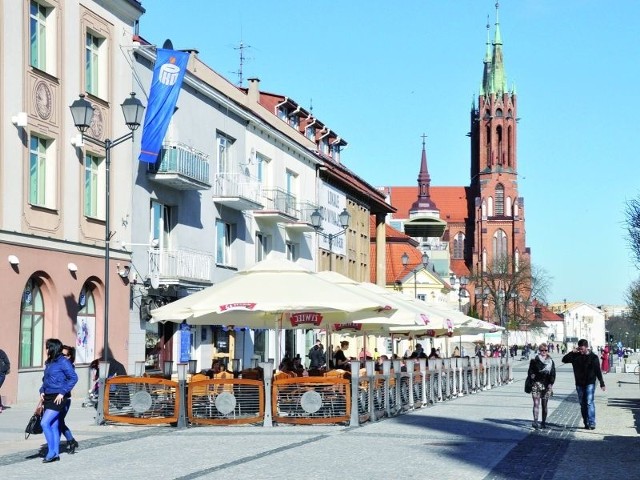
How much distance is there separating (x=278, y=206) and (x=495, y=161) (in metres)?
117

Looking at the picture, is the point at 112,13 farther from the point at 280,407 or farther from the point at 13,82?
the point at 280,407

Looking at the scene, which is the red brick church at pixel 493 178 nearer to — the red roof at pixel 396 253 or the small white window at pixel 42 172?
the red roof at pixel 396 253

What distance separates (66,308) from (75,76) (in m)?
5.58

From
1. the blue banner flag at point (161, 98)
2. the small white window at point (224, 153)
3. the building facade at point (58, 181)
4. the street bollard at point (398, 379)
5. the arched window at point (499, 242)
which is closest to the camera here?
the street bollard at point (398, 379)

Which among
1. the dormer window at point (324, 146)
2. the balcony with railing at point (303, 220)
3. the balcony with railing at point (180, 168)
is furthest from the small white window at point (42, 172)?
the dormer window at point (324, 146)

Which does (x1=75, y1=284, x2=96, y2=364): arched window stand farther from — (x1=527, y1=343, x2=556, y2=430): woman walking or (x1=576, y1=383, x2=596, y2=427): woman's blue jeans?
(x1=576, y1=383, x2=596, y2=427): woman's blue jeans

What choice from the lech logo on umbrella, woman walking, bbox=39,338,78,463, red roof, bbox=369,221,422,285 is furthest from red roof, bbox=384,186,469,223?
woman walking, bbox=39,338,78,463

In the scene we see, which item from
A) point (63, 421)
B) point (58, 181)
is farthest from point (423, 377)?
point (63, 421)

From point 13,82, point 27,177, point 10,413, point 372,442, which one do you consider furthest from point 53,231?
point 372,442

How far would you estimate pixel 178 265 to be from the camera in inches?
1323

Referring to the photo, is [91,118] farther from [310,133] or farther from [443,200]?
[443,200]

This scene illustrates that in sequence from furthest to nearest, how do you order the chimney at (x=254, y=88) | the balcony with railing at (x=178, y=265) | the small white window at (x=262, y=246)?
the chimney at (x=254, y=88), the small white window at (x=262, y=246), the balcony with railing at (x=178, y=265)

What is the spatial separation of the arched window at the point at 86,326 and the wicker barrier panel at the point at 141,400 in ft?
29.3

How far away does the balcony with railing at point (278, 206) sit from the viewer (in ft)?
144
